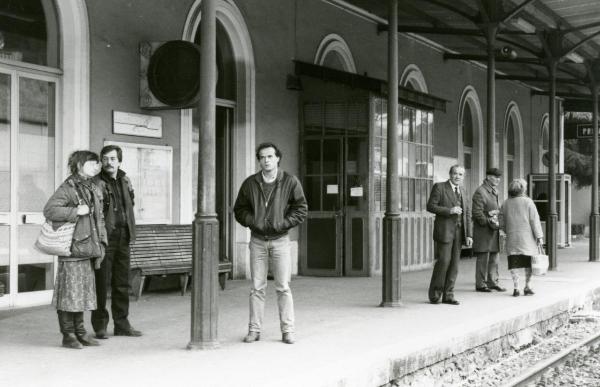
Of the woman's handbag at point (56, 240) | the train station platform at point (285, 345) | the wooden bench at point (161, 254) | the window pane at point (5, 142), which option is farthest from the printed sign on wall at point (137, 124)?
the woman's handbag at point (56, 240)

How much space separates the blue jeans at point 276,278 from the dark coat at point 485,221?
4.95m

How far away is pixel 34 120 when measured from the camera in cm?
980

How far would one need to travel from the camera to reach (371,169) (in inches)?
540

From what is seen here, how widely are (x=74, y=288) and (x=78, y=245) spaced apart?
36 cm

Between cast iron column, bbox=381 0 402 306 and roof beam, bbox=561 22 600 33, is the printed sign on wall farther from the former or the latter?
roof beam, bbox=561 22 600 33

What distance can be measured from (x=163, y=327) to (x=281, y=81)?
6388 millimetres

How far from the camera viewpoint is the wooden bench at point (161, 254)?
33.7 feet

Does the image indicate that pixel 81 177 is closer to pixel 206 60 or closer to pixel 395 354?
pixel 206 60

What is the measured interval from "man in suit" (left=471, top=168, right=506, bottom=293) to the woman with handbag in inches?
241

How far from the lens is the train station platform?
19.8ft

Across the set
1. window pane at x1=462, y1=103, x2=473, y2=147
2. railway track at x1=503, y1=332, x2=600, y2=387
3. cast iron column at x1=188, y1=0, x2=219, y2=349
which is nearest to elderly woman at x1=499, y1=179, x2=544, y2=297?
railway track at x1=503, y1=332, x2=600, y2=387

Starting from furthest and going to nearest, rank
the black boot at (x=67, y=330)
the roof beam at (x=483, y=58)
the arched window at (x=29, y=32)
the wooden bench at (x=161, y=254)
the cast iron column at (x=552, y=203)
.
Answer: the roof beam at (x=483, y=58)
the cast iron column at (x=552, y=203)
the wooden bench at (x=161, y=254)
the arched window at (x=29, y=32)
the black boot at (x=67, y=330)

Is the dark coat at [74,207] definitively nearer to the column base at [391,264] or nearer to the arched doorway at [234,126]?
the column base at [391,264]

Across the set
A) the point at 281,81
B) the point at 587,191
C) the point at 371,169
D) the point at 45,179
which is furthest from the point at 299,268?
the point at 587,191
